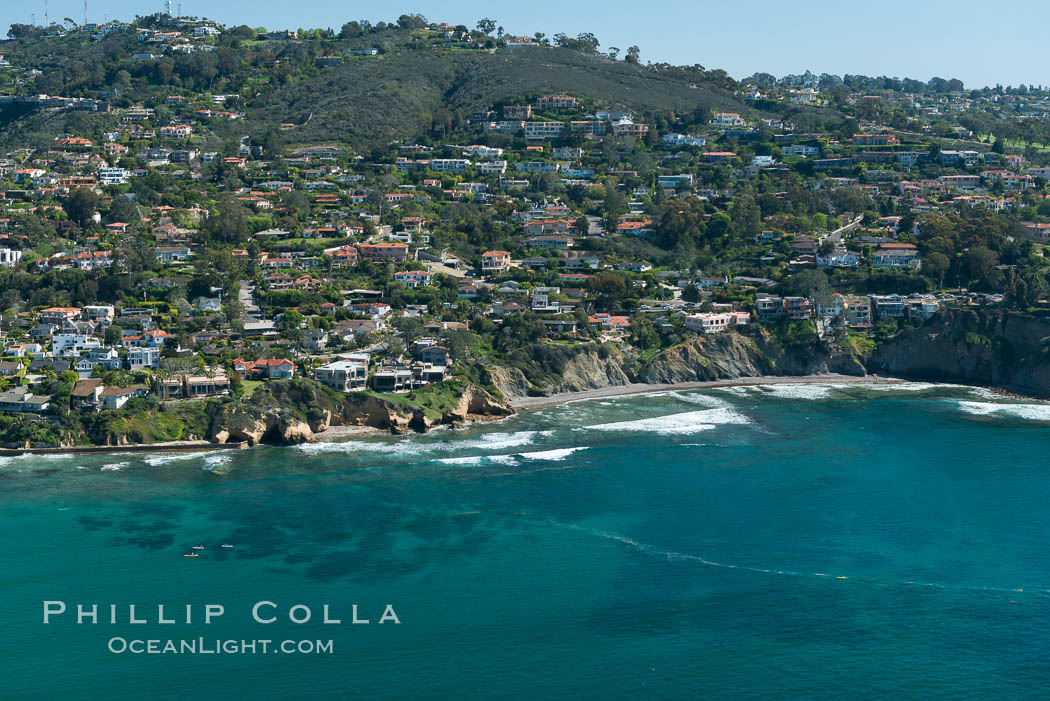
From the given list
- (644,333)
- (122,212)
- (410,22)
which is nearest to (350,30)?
(410,22)

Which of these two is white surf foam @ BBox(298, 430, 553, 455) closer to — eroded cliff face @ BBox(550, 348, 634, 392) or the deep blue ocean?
the deep blue ocean

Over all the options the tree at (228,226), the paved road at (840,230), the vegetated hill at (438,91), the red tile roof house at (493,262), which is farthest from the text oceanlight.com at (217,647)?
the vegetated hill at (438,91)

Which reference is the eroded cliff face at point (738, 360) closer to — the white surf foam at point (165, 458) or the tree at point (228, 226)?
the white surf foam at point (165, 458)

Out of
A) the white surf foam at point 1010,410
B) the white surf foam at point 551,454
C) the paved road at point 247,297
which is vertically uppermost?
the paved road at point 247,297

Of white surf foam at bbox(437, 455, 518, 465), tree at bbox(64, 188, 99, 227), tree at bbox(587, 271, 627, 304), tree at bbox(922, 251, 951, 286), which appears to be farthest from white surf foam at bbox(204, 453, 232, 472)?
tree at bbox(922, 251, 951, 286)

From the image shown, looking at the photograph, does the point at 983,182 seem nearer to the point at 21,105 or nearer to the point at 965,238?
the point at 965,238

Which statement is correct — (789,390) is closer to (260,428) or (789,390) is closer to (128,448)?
(260,428)

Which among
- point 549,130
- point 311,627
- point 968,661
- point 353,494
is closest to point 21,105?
point 549,130
